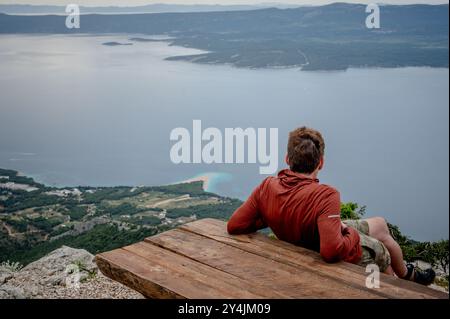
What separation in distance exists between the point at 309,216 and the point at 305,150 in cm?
35

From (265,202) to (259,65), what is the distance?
12.8 m

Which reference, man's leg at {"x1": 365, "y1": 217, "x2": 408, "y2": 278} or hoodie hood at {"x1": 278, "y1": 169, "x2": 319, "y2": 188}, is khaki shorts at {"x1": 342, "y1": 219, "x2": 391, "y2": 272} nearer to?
man's leg at {"x1": 365, "y1": 217, "x2": 408, "y2": 278}

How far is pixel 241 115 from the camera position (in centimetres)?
1584

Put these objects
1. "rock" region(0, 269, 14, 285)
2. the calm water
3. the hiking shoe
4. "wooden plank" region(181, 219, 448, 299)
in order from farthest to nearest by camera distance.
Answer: the calm water → "rock" region(0, 269, 14, 285) → the hiking shoe → "wooden plank" region(181, 219, 448, 299)

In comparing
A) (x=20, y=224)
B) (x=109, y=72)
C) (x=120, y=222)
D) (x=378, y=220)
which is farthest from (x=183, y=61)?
(x=378, y=220)

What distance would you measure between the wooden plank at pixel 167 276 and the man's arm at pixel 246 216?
0.43m

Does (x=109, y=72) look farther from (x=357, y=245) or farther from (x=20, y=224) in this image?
(x=357, y=245)

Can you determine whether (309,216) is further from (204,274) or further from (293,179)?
(204,274)

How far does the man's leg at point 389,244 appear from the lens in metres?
3.18

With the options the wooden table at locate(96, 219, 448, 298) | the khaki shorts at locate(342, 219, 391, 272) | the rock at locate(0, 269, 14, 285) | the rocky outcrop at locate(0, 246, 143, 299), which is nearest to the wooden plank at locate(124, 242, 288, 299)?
the wooden table at locate(96, 219, 448, 298)

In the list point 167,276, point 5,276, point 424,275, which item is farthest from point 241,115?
point 167,276

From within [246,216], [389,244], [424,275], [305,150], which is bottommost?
[424,275]

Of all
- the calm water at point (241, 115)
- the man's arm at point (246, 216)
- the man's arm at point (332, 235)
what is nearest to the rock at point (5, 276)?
the man's arm at point (246, 216)

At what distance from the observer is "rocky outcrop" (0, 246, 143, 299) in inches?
158
